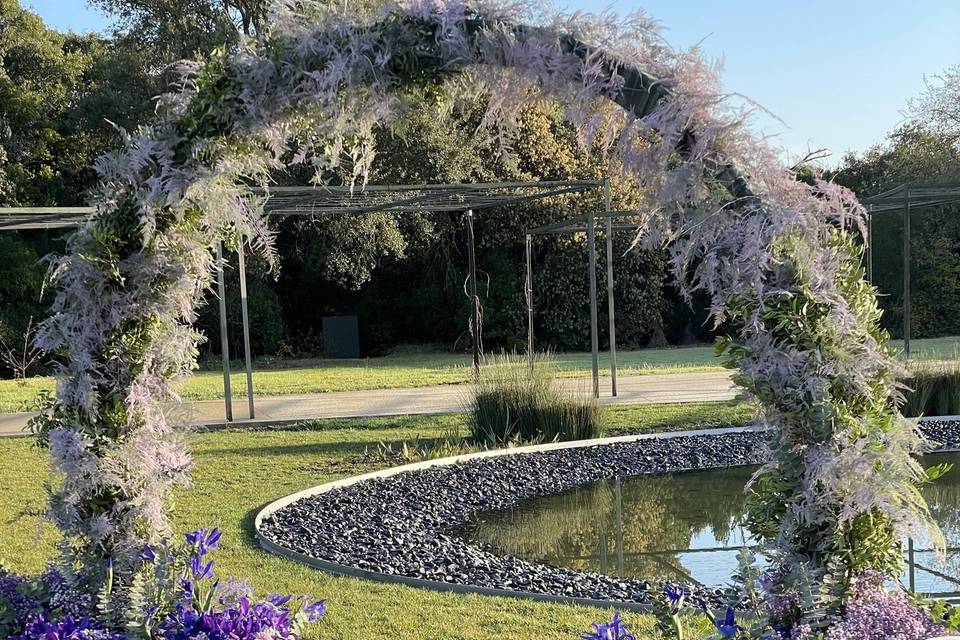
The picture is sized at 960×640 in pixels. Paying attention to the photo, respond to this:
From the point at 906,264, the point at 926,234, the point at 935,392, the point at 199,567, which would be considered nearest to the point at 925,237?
the point at 926,234

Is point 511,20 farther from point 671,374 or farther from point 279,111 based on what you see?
point 671,374

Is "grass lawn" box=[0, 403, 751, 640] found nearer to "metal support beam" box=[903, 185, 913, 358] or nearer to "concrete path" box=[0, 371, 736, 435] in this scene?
"concrete path" box=[0, 371, 736, 435]

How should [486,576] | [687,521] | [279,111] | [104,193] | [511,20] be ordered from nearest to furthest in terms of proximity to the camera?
[511,20], [279,111], [104,193], [486,576], [687,521]

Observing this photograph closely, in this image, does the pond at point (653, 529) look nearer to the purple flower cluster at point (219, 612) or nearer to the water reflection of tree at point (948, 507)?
the water reflection of tree at point (948, 507)

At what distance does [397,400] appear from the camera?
12547mm

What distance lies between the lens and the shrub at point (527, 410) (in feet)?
27.6

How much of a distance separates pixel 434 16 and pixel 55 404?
75.7 inches

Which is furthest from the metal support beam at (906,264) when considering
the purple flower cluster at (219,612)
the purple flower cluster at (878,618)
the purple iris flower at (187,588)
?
the purple iris flower at (187,588)

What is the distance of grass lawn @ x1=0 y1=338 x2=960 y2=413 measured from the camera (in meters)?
14.1

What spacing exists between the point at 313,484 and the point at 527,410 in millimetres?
2297

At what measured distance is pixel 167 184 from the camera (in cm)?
294

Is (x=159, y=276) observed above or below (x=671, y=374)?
above

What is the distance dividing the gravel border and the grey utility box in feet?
48.8

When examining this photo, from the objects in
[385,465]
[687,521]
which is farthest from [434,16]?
[385,465]
